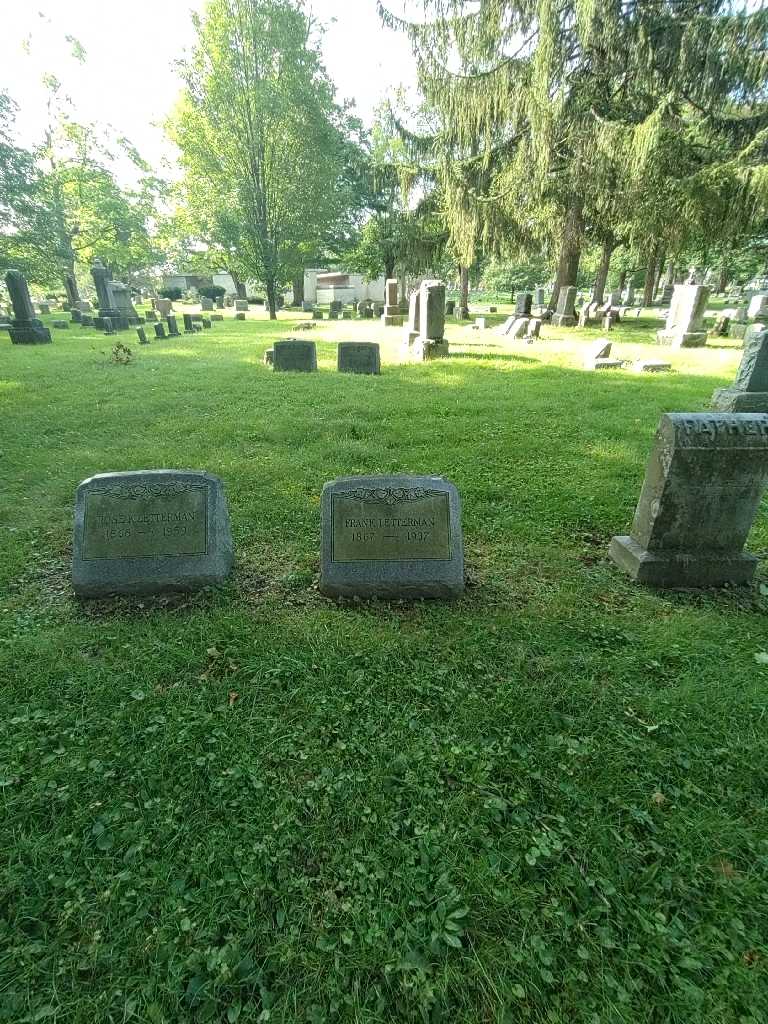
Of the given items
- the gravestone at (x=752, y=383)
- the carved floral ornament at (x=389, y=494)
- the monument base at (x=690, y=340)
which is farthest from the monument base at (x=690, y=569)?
the monument base at (x=690, y=340)

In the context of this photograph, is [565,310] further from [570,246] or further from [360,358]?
[360,358]

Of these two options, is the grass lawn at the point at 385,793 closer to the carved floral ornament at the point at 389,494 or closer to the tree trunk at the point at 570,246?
the carved floral ornament at the point at 389,494

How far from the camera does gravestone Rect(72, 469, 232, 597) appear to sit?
10.8 ft

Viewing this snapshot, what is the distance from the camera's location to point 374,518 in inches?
130

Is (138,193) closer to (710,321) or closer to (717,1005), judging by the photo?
(710,321)

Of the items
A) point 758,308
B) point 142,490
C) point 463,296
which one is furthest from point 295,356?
point 758,308

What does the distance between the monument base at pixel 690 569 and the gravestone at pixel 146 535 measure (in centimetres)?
295

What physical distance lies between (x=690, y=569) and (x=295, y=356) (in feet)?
30.8

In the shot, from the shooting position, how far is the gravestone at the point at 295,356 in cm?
1089

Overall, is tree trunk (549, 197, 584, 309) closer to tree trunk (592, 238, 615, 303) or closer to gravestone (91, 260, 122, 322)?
tree trunk (592, 238, 615, 303)

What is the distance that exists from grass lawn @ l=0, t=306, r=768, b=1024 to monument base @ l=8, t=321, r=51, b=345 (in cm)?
1513

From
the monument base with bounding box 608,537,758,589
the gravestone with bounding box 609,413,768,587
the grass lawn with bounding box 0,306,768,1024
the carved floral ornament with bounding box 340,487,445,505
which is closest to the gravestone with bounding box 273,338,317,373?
the grass lawn with bounding box 0,306,768,1024

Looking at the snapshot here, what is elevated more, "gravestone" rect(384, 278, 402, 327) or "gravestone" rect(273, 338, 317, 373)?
"gravestone" rect(384, 278, 402, 327)

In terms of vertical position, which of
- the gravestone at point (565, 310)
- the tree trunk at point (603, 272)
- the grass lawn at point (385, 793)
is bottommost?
the grass lawn at point (385, 793)
